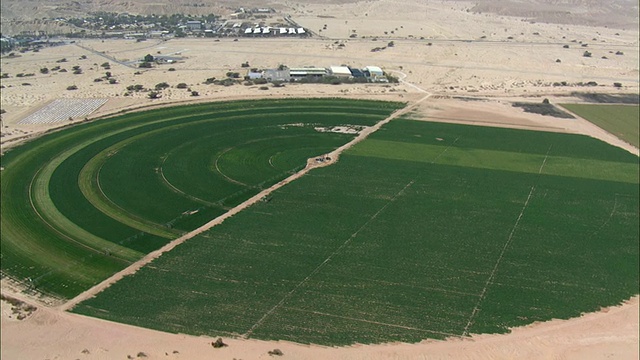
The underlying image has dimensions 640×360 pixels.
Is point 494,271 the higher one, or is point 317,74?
point 317,74

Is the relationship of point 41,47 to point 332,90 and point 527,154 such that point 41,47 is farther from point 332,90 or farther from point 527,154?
point 527,154

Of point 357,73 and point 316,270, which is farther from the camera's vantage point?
point 357,73

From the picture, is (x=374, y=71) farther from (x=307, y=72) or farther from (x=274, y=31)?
(x=274, y=31)

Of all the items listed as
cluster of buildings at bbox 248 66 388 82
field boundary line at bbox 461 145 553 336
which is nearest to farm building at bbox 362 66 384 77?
cluster of buildings at bbox 248 66 388 82

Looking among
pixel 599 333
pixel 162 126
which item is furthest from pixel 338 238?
pixel 162 126

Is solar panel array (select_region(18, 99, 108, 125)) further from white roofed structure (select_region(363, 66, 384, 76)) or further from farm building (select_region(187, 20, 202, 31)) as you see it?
farm building (select_region(187, 20, 202, 31))

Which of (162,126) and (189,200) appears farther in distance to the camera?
(162,126)

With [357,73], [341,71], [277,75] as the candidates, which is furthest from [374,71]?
[277,75]
